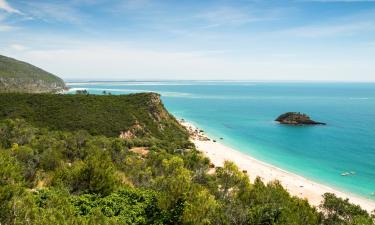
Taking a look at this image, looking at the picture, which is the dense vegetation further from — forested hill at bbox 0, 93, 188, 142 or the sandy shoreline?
forested hill at bbox 0, 93, 188, 142

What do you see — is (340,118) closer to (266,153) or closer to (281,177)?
(266,153)

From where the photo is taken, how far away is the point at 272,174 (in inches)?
2418

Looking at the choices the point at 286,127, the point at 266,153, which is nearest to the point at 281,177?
the point at 266,153

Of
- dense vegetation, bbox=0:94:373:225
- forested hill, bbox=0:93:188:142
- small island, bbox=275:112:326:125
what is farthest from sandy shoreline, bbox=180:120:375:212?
small island, bbox=275:112:326:125

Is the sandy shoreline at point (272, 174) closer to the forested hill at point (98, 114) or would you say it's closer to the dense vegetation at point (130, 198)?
the forested hill at point (98, 114)

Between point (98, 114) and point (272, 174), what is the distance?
49965 millimetres

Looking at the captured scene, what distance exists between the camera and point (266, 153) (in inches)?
3164

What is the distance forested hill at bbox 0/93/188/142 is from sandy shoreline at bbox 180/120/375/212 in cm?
1069

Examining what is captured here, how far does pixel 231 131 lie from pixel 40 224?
97098 millimetres

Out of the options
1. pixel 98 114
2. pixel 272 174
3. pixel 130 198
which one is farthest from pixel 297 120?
pixel 130 198

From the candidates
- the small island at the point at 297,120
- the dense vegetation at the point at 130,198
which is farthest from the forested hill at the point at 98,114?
the small island at the point at 297,120

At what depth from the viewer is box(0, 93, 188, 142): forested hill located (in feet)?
256

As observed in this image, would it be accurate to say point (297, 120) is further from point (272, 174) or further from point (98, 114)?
point (98, 114)

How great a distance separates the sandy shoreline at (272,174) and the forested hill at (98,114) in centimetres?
1069
